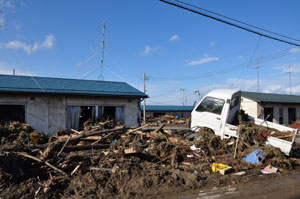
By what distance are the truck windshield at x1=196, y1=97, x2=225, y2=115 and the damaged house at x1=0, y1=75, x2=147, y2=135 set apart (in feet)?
16.2

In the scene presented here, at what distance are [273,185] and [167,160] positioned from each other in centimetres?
351

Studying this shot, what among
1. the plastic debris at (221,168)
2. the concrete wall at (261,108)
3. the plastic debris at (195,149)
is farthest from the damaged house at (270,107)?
the plastic debris at (221,168)

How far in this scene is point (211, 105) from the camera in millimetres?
10289

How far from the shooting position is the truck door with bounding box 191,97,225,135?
9.67 metres

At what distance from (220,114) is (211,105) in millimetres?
778

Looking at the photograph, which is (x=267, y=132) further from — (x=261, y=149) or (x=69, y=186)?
(x=69, y=186)

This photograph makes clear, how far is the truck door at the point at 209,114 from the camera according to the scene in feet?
31.7

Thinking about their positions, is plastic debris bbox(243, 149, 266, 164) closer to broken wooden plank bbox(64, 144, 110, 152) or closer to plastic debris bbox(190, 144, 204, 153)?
plastic debris bbox(190, 144, 204, 153)

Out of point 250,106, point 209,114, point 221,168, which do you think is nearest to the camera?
point 221,168

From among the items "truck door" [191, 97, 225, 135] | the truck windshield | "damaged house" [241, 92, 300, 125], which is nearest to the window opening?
"truck door" [191, 97, 225, 135]

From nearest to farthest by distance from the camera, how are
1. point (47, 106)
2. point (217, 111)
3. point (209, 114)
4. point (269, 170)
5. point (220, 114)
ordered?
point (269, 170)
point (220, 114)
point (217, 111)
point (209, 114)
point (47, 106)

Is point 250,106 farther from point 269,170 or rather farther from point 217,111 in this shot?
point 269,170

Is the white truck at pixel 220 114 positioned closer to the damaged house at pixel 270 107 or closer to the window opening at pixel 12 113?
the window opening at pixel 12 113

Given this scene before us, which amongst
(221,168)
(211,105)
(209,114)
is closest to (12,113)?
(209,114)
